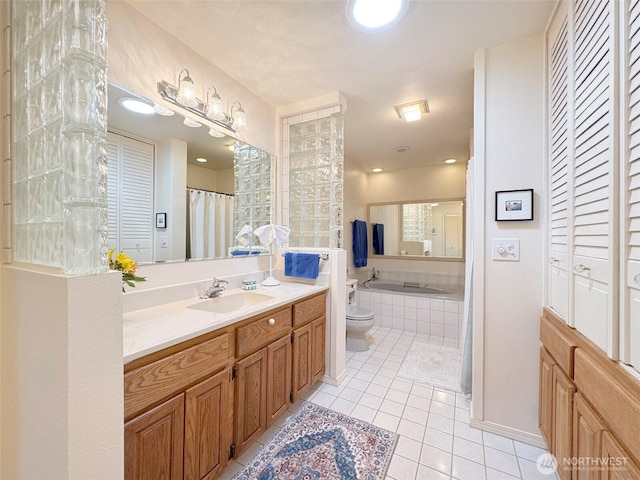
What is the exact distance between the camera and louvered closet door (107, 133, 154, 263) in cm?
132

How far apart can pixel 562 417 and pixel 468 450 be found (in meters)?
0.57

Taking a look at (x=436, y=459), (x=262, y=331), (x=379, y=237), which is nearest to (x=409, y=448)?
(x=436, y=459)

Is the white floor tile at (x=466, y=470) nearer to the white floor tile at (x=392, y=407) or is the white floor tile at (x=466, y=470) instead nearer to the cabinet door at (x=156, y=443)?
the white floor tile at (x=392, y=407)

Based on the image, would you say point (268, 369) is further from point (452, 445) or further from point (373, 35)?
point (373, 35)

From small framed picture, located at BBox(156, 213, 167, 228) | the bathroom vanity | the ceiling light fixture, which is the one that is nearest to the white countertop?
the bathroom vanity

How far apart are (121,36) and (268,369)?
190 cm

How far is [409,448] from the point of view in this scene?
1478 millimetres

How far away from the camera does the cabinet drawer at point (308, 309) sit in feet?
5.65

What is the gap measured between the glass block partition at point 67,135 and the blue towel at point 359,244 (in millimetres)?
3553

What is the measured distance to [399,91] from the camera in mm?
2074

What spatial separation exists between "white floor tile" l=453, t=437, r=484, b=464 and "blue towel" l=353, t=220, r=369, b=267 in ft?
8.91

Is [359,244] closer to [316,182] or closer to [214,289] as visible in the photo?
[316,182]

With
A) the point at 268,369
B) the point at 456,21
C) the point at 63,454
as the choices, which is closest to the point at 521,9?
the point at 456,21

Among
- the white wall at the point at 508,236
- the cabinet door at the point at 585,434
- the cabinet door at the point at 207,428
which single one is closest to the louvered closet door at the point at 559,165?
the white wall at the point at 508,236
